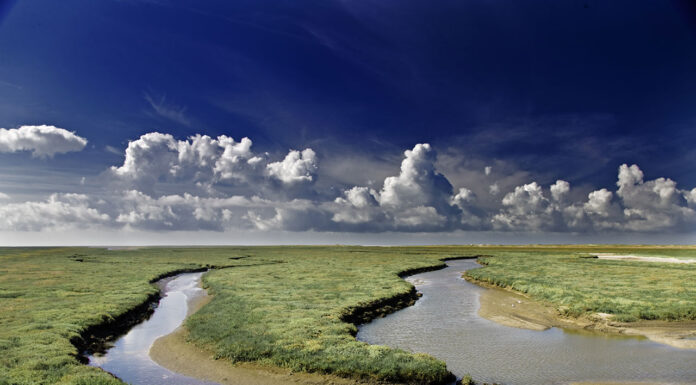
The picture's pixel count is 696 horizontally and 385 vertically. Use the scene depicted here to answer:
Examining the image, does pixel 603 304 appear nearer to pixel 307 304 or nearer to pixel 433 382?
pixel 433 382

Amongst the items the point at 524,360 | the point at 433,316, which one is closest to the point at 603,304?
the point at 433,316

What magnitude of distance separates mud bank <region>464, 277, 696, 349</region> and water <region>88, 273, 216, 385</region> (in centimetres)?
2421

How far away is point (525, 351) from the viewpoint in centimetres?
2253

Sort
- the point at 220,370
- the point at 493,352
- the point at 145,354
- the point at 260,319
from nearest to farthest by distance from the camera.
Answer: the point at 220,370, the point at 493,352, the point at 145,354, the point at 260,319

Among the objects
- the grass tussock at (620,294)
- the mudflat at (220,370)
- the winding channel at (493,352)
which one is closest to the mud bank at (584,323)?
the grass tussock at (620,294)

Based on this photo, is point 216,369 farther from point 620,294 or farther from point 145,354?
point 620,294

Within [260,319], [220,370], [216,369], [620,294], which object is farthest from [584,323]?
[216,369]

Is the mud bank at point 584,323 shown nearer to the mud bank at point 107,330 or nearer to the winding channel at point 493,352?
the winding channel at point 493,352

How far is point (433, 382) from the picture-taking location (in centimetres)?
1728

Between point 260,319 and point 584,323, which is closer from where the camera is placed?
point 260,319

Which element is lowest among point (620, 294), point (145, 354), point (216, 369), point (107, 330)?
point (145, 354)

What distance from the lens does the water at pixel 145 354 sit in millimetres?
18797

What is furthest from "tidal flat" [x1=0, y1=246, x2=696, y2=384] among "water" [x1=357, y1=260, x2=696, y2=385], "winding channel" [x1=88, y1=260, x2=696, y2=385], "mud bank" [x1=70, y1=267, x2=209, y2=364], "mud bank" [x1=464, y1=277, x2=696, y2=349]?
"water" [x1=357, y1=260, x2=696, y2=385]

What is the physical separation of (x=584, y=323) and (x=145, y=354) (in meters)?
31.1
